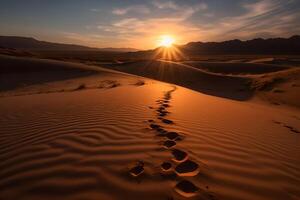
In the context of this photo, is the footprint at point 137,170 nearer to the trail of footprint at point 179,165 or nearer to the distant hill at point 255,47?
the trail of footprint at point 179,165

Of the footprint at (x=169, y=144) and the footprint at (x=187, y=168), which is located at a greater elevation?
the footprint at (x=187, y=168)

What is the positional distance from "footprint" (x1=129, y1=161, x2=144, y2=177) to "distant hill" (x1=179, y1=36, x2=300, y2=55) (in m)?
112

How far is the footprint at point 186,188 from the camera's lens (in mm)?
2416

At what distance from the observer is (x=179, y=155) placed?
3262mm

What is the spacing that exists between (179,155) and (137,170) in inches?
27.8

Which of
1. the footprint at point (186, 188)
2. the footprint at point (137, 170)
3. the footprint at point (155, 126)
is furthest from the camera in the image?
the footprint at point (155, 126)

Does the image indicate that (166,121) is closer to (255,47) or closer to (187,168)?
(187,168)

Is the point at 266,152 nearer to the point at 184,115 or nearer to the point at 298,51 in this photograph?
the point at 184,115

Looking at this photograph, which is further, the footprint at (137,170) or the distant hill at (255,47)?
the distant hill at (255,47)

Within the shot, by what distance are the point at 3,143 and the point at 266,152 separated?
164 inches

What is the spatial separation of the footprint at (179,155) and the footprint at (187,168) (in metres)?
0.09

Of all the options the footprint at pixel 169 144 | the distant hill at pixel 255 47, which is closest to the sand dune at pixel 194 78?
the footprint at pixel 169 144

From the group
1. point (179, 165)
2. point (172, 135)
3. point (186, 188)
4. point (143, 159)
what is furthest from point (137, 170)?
point (172, 135)

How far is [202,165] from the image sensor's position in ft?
9.78
